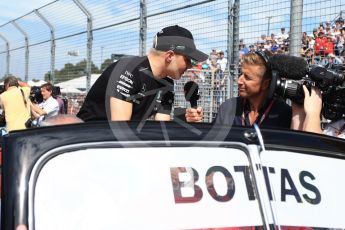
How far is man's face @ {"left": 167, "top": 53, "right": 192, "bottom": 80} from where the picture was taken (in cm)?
322

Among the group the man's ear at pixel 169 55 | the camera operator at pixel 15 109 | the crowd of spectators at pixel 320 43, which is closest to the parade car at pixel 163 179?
the man's ear at pixel 169 55

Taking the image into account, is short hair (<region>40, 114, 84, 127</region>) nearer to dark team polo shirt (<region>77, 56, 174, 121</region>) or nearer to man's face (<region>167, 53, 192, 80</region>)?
dark team polo shirt (<region>77, 56, 174, 121</region>)

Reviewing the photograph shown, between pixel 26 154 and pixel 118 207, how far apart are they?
0.36 meters

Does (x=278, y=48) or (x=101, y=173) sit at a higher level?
(x=278, y=48)

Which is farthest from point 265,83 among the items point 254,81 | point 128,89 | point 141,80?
point 128,89

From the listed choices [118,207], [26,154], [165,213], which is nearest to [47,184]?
[26,154]

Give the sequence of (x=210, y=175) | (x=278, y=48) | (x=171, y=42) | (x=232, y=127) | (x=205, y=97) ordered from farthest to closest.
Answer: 1. (x=205, y=97)
2. (x=278, y=48)
3. (x=171, y=42)
4. (x=232, y=127)
5. (x=210, y=175)

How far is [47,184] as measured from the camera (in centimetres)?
164

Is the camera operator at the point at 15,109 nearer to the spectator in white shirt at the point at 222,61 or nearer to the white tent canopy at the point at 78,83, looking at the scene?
the white tent canopy at the point at 78,83

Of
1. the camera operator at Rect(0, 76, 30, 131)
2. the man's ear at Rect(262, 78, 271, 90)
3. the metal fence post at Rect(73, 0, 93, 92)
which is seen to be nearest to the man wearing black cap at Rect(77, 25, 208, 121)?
the man's ear at Rect(262, 78, 271, 90)

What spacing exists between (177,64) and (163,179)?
157 centimetres

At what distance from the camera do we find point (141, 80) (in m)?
3.10

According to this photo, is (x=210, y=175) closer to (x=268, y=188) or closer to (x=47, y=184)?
(x=268, y=188)

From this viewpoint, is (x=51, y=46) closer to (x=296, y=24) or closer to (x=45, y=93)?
(x=45, y=93)
